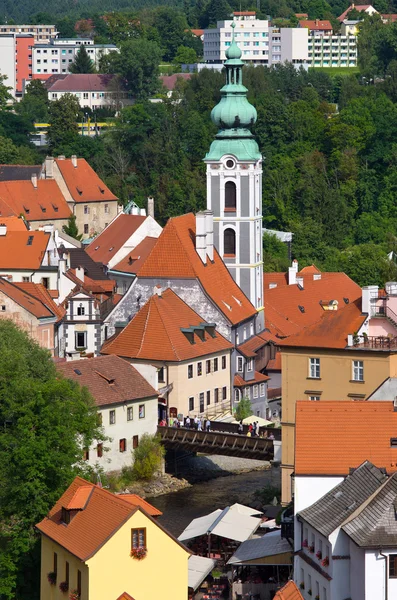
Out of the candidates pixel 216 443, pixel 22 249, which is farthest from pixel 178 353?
pixel 22 249

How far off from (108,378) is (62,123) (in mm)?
69976

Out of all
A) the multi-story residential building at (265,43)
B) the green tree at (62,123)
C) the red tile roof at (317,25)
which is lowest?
the green tree at (62,123)

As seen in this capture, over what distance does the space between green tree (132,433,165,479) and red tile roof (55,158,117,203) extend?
1745 inches

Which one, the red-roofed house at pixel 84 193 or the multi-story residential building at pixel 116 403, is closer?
the multi-story residential building at pixel 116 403

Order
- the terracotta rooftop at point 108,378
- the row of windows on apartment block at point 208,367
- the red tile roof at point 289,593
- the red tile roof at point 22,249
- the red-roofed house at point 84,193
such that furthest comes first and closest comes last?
the red-roofed house at point 84,193, the red tile roof at point 22,249, the row of windows on apartment block at point 208,367, the terracotta rooftop at point 108,378, the red tile roof at point 289,593

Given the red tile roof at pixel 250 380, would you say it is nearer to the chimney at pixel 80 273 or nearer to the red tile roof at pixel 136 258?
the chimney at pixel 80 273

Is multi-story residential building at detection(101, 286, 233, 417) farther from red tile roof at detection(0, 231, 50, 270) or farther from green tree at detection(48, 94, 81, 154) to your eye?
green tree at detection(48, 94, 81, 154)

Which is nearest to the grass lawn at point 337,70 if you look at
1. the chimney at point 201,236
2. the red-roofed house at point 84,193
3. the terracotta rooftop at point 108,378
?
the red-roofed house at point 84,193

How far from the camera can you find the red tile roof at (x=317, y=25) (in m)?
190

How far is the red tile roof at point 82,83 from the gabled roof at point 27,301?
85605 mm

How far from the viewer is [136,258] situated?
9481cm

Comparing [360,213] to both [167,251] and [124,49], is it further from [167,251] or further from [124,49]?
[124,49]

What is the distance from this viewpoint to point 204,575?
55.4 metres

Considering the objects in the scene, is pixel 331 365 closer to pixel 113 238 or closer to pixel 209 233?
pixel 209 233
